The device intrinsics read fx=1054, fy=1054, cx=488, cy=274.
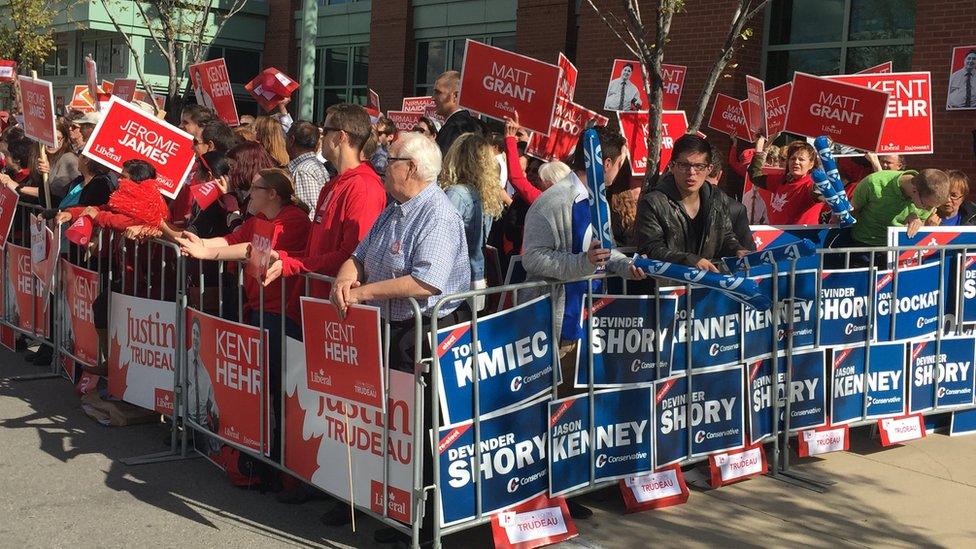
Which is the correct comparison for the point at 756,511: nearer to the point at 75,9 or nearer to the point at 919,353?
the point at 919,353

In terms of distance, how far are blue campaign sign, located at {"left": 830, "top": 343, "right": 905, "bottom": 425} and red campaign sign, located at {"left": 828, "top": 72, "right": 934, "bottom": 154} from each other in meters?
2.47

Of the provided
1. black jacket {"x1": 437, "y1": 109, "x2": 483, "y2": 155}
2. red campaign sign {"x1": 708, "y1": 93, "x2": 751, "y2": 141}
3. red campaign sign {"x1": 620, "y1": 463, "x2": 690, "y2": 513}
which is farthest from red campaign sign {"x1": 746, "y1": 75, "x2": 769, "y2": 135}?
red campaign sign {"x1": 620, "y1": 463, "x2": 690, "y2": 513}

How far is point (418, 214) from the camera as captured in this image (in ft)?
16.4

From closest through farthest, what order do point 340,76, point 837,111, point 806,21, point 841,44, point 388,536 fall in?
point 388,536 → point 837,111 → point 841,44 → point 806,21 → point 340,76

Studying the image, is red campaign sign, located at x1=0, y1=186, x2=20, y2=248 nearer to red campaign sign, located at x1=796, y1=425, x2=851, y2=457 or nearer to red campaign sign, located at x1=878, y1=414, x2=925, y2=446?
red campaign sign, located at x1=796, y1=425, x2=851, y2=457

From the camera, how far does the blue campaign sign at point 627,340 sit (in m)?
5.59

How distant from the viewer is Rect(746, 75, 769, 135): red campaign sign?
9.73 meters

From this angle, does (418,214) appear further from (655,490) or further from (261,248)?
(655,490)

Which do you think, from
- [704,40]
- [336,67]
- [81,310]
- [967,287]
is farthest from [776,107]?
[336,67]

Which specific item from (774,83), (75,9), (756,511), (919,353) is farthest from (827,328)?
(75,9)

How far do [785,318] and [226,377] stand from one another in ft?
11.0

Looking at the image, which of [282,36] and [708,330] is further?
[282,36]

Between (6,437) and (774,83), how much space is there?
38.5 ft

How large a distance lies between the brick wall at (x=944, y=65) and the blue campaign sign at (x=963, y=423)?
5397 millimetres
